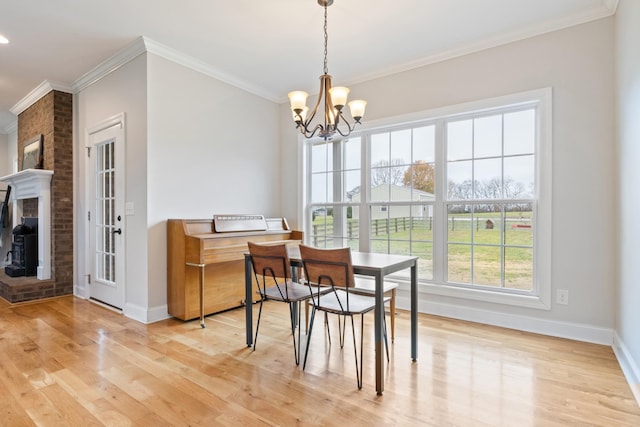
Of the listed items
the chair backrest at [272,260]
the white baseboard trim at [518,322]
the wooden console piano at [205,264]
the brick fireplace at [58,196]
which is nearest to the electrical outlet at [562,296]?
the white baseboard trim at [518,322]

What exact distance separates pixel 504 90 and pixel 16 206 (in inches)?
281

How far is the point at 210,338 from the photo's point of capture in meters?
2.89

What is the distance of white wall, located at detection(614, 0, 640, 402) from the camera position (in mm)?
2080

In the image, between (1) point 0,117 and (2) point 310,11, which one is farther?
(1) point 0,117

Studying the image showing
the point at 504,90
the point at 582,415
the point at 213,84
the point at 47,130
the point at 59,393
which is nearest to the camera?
the point at 582,415

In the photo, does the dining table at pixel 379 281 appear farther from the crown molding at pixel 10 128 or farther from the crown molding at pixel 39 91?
the crown molding at pixel 10 128

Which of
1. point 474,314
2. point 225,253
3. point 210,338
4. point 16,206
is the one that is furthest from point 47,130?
point 474,314

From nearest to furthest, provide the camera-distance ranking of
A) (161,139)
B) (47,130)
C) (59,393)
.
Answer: (59,393), (161,139), (47,130)

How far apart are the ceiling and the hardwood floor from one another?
8.96 ft

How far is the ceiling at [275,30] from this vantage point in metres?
2.71

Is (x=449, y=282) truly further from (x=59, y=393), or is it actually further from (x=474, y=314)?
(x=59, y=393)

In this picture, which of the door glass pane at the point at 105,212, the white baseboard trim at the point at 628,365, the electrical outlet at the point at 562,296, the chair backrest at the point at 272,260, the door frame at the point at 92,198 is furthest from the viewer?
the door glass pane at the point at 105,212

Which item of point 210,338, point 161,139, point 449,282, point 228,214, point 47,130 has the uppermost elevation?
point 47,130

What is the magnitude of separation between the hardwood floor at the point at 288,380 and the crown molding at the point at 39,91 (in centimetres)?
293
